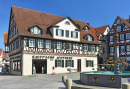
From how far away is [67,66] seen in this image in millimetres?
30375

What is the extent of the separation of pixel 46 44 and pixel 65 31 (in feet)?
14.5

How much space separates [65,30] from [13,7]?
9.37m

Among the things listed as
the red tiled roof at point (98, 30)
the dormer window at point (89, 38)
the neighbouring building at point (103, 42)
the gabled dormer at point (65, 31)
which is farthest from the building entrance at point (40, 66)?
the red tiled roof at point (98, 30)

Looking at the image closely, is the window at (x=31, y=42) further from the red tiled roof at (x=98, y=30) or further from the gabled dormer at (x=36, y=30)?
the red tiled roof at (x=98, y=30)

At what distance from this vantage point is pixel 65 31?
30.7m

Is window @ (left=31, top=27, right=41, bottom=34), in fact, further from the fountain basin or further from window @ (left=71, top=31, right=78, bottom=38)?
the fountain basin

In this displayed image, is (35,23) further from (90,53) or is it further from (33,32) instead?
(90,53)

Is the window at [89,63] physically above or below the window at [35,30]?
below

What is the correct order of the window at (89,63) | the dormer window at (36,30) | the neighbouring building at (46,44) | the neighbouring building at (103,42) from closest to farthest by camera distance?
the neighbouring building at (46,44) → the dormer window at (36,30) → the window at (89,63) → the neighbouring building at (103,42)

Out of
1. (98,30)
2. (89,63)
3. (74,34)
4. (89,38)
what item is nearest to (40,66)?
(74,34)

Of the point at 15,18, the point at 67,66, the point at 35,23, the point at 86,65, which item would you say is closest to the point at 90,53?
the point at 86,65

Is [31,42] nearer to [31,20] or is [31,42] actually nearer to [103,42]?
[31,20]

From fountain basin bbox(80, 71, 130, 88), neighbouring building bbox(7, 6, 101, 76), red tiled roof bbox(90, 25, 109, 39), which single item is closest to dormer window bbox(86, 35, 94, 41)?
neighbouring building bbox(7, 6, 101, 76)

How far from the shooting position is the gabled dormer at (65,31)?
29.3 meters
